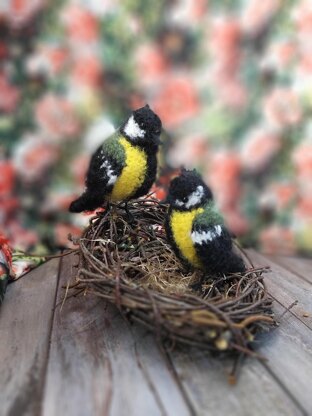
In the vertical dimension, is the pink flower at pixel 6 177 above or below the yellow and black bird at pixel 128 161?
above

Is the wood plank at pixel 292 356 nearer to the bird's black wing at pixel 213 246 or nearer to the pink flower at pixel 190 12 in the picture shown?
the bird's black wing at pixel 213 246

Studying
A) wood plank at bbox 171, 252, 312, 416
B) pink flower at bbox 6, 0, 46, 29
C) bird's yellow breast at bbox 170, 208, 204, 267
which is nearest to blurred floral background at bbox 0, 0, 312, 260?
pink flower at bbox 6, 0, 46, 29

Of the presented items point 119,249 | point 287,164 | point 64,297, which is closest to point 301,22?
point 287,164

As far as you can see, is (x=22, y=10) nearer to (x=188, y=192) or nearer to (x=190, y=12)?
(x=190, y=12)

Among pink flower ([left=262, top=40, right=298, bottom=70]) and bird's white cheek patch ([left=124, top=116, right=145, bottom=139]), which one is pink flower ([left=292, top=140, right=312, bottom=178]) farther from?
bird's white cheek patch ([left=124, top=116, right=145, bottom=139])

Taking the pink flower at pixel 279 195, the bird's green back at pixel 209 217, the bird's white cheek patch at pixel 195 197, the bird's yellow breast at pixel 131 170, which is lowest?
the bird's green back at pixel 209 217

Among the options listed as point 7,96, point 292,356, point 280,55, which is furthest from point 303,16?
point 292,356

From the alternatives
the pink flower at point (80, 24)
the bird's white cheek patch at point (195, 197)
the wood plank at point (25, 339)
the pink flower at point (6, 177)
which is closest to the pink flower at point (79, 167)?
the pink flower at point (6, 177)

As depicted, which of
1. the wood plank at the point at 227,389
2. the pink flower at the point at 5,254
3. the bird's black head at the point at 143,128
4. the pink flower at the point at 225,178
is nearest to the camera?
the wood plank at the point at 227,389
